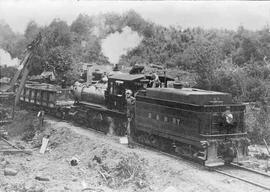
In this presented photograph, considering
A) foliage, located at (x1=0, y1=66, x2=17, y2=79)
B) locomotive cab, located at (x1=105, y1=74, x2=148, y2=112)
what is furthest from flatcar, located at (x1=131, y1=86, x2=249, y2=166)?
foliage, located at (x1=0, y1=66, x2=17, y2=79)

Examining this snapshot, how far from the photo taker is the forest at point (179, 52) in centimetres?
2061

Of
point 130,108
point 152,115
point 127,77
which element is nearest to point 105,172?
point 152,115

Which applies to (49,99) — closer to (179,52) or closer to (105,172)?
(105,172)

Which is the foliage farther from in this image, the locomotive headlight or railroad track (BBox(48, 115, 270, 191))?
the locomotive headlight

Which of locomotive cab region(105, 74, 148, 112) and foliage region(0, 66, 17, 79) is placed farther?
foliage region(0, 66, 17, 79)

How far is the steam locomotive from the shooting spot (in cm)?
1274

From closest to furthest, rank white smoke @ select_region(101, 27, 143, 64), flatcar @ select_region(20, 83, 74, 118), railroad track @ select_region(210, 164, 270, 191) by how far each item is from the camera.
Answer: railroad track @ select_region(210, 164, 270, 191) → flatcar @ select_region(20, 83, 74, 118) → white smoke @ select_region(101, 27, 143, 64)

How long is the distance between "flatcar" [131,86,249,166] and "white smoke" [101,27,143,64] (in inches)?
572

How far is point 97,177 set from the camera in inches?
488

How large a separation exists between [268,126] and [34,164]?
9.05 m

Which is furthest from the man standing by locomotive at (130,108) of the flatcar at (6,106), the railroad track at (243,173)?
the flatcar at (6,106)

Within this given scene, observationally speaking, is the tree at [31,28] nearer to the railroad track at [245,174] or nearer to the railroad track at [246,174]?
the railroad track at [245,174]

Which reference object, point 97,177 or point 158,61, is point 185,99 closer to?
point 97,177

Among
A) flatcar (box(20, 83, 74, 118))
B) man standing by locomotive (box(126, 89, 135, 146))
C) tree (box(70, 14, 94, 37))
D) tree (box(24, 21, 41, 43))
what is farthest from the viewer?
tree (box(24, 21, 41, 43))
